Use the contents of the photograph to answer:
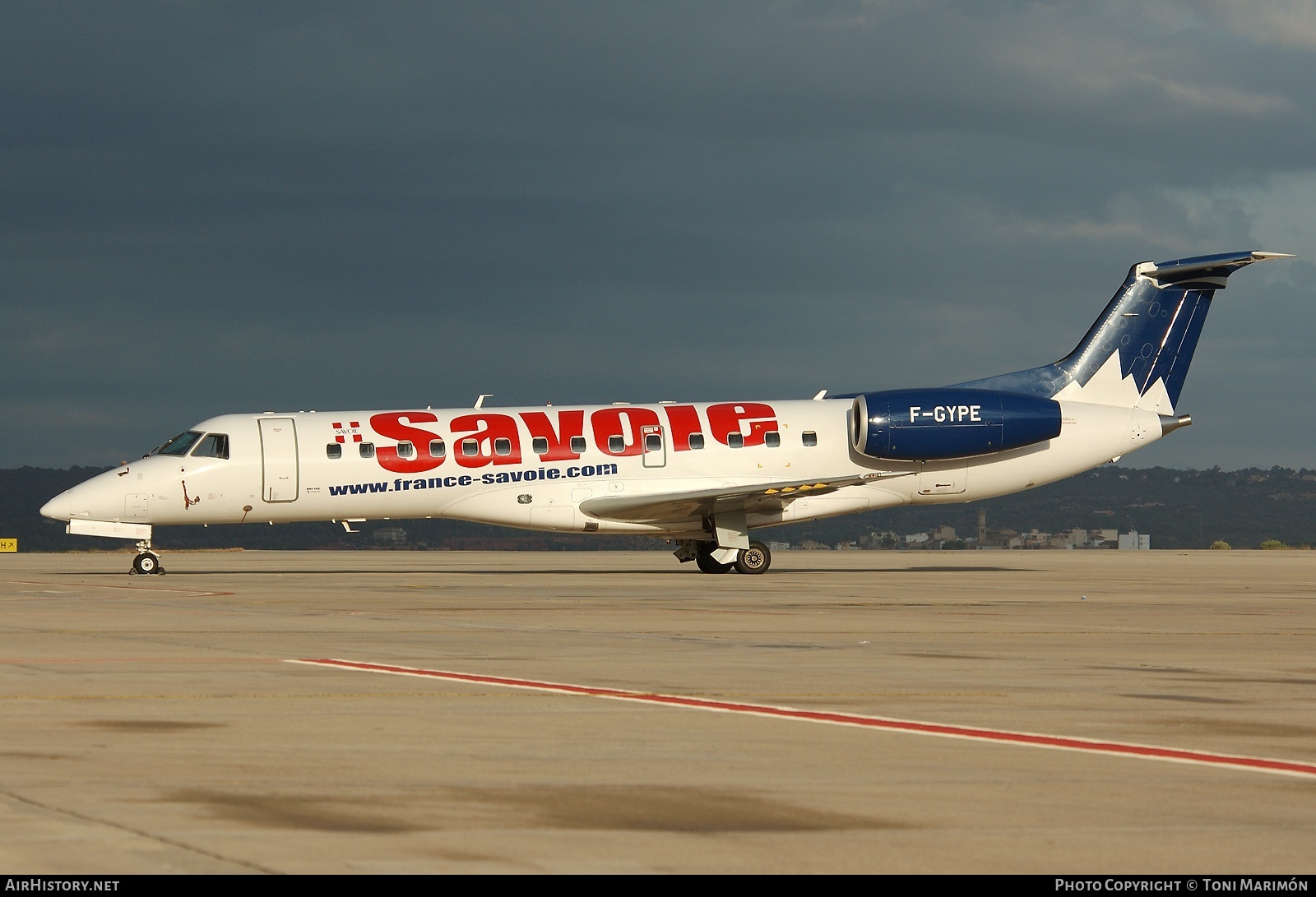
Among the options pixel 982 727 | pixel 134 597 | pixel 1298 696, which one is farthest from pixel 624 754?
pixel 134 597

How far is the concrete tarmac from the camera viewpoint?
6887 millimetres

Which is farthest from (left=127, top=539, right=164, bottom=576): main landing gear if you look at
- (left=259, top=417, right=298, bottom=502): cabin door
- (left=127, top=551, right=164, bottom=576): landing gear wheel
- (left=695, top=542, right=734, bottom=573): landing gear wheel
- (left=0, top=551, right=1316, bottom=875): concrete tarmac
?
(left=0, top=551, right=1316, bottom=875): concrete tarmac

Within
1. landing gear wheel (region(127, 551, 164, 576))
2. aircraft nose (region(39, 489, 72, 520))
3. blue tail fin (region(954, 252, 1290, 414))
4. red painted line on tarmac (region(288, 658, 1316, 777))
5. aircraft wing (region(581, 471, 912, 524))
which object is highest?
blue tail fin (region(954, 252, 1290, 414))

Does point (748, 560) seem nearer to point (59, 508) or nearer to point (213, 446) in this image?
point (213, 446)

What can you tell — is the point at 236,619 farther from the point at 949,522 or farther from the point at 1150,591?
the point at 949,522

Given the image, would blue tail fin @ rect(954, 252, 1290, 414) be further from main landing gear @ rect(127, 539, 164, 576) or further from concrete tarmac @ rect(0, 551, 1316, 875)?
main landing gear @ rect(127, 539, 164, 576)

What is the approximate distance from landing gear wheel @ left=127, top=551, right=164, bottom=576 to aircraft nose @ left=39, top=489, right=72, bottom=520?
1865 millimetres

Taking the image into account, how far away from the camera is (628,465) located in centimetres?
3609

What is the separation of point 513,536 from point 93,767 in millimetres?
98806

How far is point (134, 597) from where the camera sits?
25938mm

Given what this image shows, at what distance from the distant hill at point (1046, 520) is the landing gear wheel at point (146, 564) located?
60.4 m

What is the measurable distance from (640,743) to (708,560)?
1102 inches

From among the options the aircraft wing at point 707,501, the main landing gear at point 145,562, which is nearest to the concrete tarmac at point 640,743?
the aircraft wing at point 707,501

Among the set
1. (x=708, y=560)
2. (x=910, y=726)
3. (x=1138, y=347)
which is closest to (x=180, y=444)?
(x=708, y=560)
